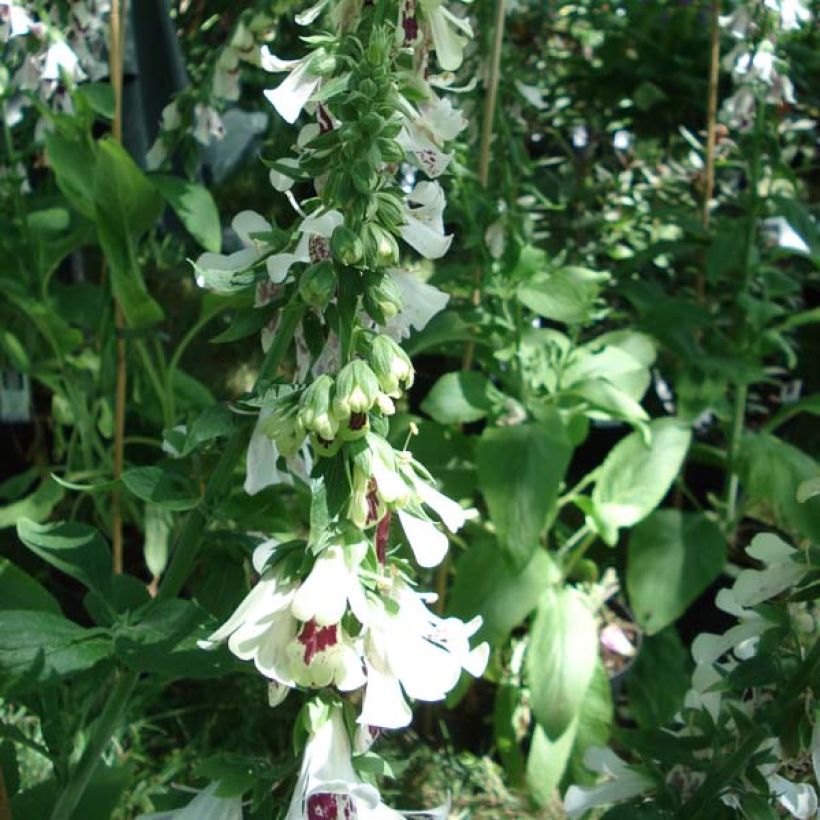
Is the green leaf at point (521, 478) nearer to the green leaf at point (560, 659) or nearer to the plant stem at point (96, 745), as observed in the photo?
the green leaf at point (560, 659)

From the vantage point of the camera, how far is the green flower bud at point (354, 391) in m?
0.58

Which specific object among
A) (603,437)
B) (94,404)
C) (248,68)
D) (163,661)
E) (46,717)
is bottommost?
(603,437)

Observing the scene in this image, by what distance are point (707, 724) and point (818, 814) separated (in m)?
0.11

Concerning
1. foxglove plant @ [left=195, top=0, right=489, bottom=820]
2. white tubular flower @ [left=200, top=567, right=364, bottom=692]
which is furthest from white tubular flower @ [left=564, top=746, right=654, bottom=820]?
white tubular flower @ [left=200, top=567, right=364, bottom=692]

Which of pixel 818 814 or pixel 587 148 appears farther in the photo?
pixel 587 148

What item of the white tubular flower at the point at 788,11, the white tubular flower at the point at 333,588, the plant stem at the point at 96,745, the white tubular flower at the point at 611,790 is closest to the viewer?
the white tubular flower at the point at 333,588

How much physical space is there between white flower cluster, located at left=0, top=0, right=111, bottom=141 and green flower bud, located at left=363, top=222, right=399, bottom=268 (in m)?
0.86

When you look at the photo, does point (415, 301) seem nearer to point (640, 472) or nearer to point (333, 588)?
point (333, 588)

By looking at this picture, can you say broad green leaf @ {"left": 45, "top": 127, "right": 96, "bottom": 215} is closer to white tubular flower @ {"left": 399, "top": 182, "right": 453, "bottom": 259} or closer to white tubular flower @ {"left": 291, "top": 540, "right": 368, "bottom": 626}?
white tubular flower @ {"left": 399, "top": 182, "right": 453, "bottom": 259}

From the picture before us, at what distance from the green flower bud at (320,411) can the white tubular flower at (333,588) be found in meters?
0.06

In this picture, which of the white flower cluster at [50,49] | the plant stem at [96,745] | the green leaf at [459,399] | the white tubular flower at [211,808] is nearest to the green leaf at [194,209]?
the white flower cluster at [50,49]

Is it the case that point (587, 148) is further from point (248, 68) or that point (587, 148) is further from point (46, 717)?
point (46, 717)

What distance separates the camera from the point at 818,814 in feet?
2.86

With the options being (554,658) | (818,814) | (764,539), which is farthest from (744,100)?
(818,814)
